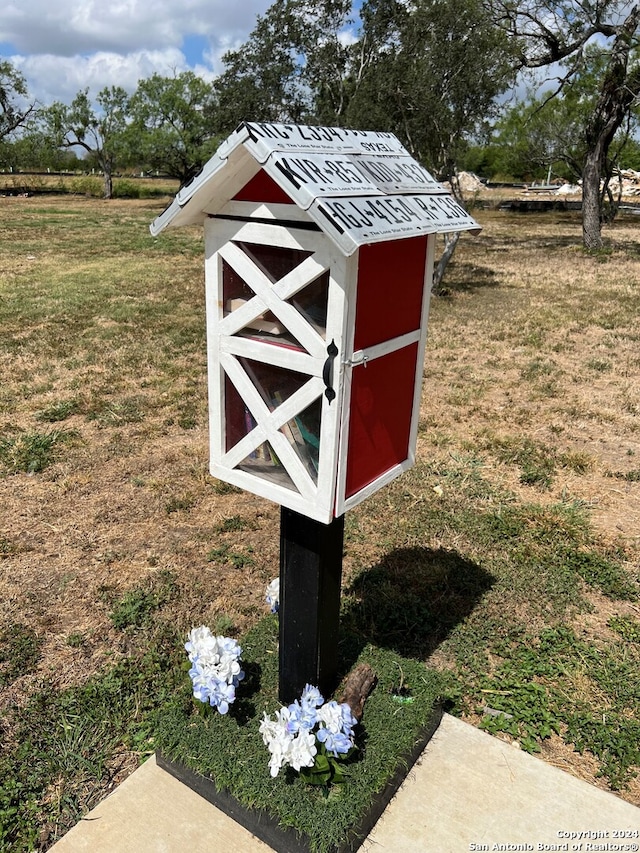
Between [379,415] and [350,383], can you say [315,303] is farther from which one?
[379,415]

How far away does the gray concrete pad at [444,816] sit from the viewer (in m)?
2.00

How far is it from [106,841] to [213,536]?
1.81 m

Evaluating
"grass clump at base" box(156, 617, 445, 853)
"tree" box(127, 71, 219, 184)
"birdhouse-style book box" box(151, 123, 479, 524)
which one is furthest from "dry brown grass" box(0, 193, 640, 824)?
"tree" box(127, 71, 219, 184)

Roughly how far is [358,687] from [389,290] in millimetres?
1353

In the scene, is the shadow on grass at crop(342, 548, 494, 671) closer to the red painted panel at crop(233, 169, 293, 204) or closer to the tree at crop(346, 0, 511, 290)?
the red painted panel at crop(233, 169, 293, 204)

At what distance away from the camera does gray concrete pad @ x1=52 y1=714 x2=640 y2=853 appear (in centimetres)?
200

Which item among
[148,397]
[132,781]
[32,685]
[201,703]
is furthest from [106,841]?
[148,397]

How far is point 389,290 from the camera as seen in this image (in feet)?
5.96

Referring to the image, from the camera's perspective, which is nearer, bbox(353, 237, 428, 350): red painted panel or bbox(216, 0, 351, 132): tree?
bbox(353, 237, 428, 350): red painted panel

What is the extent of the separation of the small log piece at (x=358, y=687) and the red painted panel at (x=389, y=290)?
1204 mm

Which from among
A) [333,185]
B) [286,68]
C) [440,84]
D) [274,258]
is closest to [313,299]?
[274,258]

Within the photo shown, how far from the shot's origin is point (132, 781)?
7.22 ft

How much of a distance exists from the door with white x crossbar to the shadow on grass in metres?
1.05

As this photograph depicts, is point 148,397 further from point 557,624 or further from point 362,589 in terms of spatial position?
point 557,624
